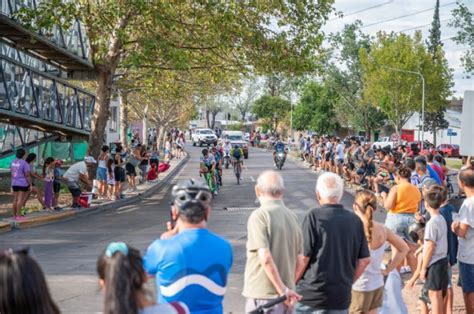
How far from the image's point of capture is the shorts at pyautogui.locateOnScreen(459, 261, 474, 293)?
7879 mm

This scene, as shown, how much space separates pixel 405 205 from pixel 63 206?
13.0m

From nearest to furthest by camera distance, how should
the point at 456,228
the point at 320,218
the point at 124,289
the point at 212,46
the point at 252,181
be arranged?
the point at 124,289
the point at 320,218
the point at 456,228
the point at 212,46
the point at 252,181

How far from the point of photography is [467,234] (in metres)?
7.80

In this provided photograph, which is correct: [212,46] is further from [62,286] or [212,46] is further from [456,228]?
[456,228]

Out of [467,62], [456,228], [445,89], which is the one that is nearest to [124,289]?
[456,228]

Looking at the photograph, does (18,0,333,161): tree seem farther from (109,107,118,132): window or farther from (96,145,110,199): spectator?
(109,107,118,132): window

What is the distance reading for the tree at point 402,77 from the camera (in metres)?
63.4

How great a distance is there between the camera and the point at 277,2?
2212cm

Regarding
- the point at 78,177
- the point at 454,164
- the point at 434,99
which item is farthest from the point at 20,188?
the point at 434,99

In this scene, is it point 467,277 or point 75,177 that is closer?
point 467,277

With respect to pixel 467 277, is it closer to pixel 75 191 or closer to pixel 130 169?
pixel 75 191

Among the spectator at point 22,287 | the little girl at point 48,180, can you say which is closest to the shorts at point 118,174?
the little girl at point 48,180

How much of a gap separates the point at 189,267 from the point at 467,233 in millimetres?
4187

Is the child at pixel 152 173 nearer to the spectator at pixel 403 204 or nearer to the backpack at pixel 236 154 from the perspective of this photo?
the backpack at pixel 236 154
